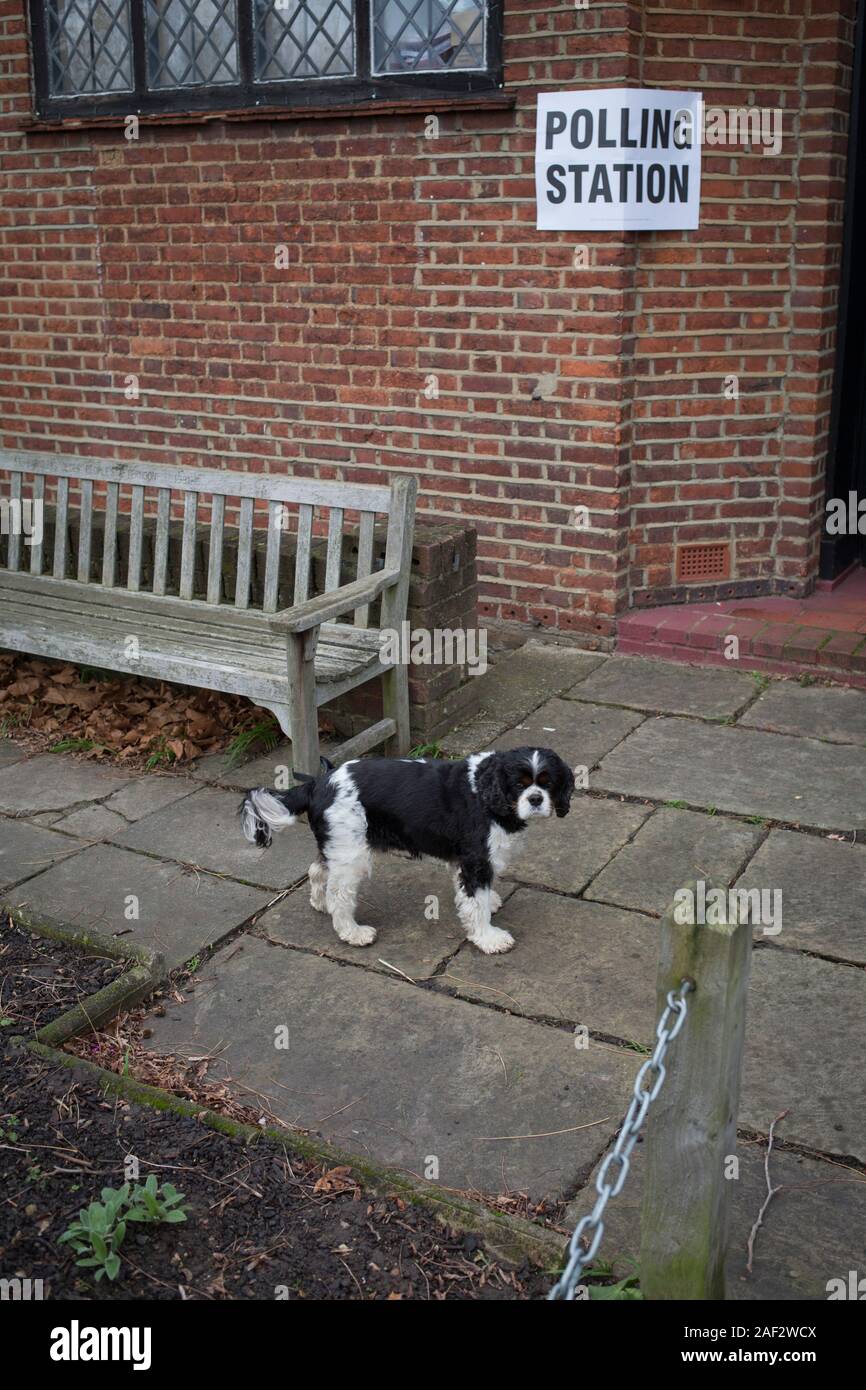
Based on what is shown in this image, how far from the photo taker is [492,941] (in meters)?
3.91

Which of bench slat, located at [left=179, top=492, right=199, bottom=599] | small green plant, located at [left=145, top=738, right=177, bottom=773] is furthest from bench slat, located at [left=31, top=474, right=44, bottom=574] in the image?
small green plant, located at [left=145, top=738, right=177, bottom=773]

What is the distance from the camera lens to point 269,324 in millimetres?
7039

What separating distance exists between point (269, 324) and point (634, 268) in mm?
2170

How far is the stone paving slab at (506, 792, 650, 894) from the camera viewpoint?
4387mm

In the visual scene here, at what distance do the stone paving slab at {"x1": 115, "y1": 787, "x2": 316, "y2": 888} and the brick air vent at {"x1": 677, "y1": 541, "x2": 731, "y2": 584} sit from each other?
2584mm

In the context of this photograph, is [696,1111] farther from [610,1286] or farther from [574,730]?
[574,730]

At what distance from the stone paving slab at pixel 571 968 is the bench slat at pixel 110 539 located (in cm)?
276

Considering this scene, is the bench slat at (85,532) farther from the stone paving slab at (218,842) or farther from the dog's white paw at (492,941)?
the dog's white paw at (492,941)

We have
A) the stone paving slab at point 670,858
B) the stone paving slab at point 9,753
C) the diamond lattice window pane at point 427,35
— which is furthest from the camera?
the diamond lattice window pane at point 427,35

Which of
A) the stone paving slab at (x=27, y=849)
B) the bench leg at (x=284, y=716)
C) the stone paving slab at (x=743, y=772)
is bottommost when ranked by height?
the stone paving slab at (x=27, y=849)

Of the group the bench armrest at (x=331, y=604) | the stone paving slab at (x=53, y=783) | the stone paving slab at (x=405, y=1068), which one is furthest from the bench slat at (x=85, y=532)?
the stone paving slab at (x=405, y=1068)

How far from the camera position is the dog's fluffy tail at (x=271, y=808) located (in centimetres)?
395

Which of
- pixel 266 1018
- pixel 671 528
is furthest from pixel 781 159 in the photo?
pixel 266 1018
